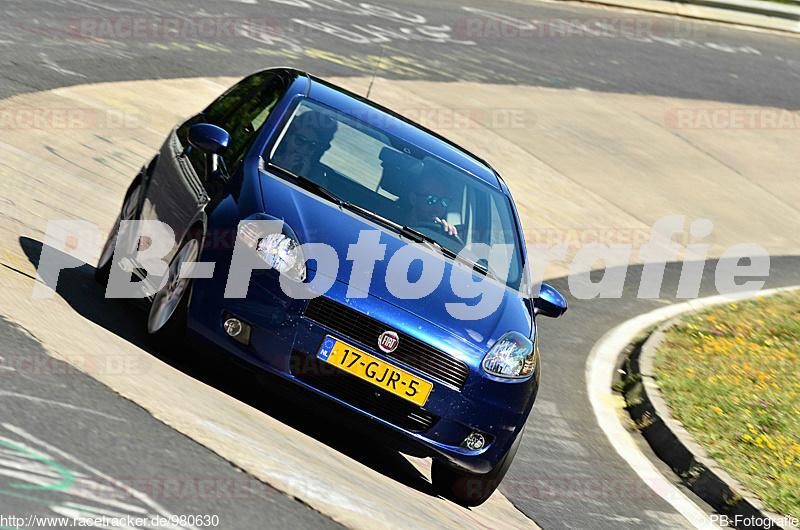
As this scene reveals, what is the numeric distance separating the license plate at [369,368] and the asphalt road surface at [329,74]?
1.76 feet

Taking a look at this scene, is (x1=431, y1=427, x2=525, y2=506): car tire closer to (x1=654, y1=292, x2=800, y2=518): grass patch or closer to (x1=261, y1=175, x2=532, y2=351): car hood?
(x1=261, y1=175, x2=532, y2=351): car hood

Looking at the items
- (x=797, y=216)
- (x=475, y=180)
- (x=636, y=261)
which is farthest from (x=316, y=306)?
(x=797, y=216)

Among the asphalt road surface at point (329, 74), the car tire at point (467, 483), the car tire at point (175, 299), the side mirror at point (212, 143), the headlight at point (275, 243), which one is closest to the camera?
the asphalt road surface at point (329, 74)

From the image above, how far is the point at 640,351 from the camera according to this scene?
364 inches

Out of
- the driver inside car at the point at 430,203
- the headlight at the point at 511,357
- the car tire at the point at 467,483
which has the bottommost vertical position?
the car tire at the point at 467,483

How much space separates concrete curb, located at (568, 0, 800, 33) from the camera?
79.1ft

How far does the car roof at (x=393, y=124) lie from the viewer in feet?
21.6

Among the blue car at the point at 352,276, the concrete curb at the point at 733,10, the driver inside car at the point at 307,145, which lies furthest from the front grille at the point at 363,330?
the concrete curb at the point at 733,10

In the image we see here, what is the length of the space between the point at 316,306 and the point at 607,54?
16.6 metres

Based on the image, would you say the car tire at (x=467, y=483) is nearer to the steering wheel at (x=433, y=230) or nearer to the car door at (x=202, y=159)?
the steering wheel at (x=433, y=230)

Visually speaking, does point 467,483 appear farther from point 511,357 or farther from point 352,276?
point 352,276

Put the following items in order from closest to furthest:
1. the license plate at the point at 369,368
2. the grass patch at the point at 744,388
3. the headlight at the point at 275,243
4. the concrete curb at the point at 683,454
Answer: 1. the license plate at the point at 369,368
2. the headlight at the point at 275,243
3. the concrete curb at the point at 683,454
4. the grass patch at the point at 744,388

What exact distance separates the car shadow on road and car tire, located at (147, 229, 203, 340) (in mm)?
70

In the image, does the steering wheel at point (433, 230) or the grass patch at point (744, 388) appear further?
the grass patch at point (744, 388)
